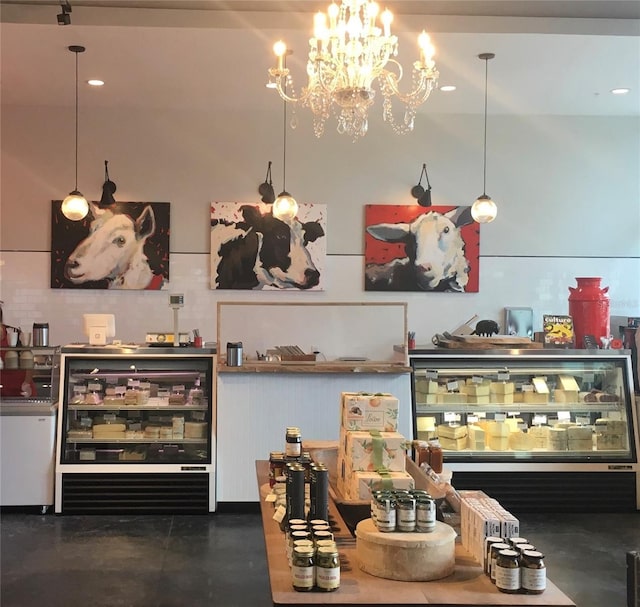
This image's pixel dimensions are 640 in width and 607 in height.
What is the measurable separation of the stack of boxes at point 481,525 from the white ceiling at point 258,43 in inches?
147

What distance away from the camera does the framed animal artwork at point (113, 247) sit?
7.40 meters

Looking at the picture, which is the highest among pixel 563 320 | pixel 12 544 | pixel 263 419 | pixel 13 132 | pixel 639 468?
pixel 13 132

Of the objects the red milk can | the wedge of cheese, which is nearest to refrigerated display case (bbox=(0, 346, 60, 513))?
the wedge of cheese

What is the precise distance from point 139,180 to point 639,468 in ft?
17.7

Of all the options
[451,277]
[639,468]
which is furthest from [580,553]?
[451,277]

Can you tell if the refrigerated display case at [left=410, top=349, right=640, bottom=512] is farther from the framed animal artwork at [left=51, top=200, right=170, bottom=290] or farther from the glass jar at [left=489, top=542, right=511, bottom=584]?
the glass jar at [left=489, top=542, right=511, bottom=584]

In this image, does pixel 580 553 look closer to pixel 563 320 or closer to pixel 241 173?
pixel 563 320

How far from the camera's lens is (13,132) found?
24.3 ft

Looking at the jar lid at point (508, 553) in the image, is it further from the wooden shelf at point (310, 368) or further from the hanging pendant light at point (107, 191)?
the hanging pendant light at point (107, 191)

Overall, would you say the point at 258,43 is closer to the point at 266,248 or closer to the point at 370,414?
the point at 266,248

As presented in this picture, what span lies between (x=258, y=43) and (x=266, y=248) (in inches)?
95.0

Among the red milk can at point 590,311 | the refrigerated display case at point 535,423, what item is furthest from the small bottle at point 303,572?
the red milk can at point 590,311

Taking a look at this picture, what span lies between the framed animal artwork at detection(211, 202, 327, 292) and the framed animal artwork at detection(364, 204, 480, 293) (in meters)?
0.53

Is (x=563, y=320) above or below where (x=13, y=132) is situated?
below
